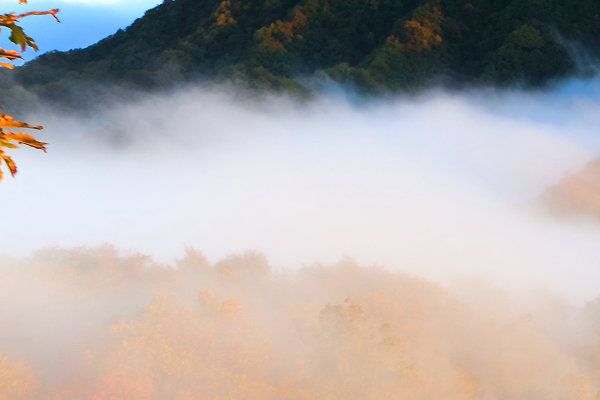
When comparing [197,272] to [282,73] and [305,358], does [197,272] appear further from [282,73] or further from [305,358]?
[282,73]

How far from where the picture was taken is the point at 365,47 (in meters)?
174

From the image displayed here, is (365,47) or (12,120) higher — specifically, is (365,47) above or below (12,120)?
below

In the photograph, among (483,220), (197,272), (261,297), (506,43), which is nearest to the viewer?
(261,297)

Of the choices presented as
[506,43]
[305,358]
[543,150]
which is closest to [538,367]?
[305,358]

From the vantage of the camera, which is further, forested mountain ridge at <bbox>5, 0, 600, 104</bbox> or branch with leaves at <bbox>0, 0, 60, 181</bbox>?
forested mountain ridge at <bbox>5, 0, 600, 104</bbox>

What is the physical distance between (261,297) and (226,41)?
396 feet

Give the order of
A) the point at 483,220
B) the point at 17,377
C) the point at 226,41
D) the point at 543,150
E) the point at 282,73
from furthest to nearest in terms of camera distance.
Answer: the point at 226,41, the point at 282,73, the point at 543,150, the point at 483,220, the point at 17,377

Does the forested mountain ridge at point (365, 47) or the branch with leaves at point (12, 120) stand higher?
the branch with leaves at point (12, 120)

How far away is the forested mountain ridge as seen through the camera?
151m

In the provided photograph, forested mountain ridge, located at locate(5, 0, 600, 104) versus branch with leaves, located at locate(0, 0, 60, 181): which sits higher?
branch with leaves, located at locate(0, 0, 60, 181)

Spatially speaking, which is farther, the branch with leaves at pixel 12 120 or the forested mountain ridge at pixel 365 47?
the forested mountain ridge at pixel 365 47

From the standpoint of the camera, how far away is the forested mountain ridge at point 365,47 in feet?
495

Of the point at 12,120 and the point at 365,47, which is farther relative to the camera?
the point at 365,47

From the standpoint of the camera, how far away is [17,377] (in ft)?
183
